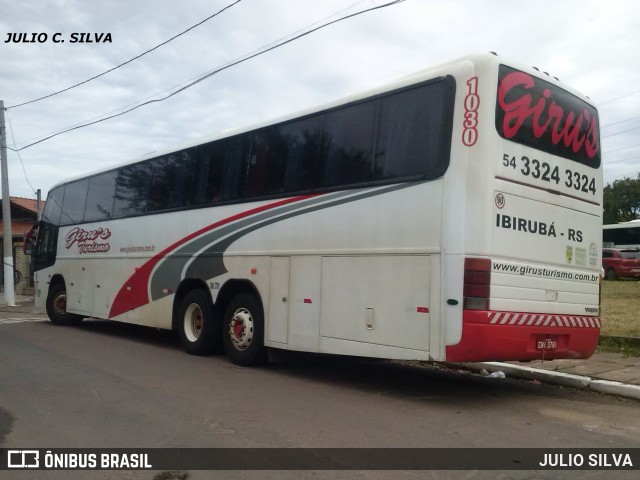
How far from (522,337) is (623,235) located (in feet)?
109

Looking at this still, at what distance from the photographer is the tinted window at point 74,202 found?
556 inches

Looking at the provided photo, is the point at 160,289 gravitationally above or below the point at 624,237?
below

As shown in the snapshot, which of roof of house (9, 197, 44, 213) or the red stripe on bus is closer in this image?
the red stripe on bus

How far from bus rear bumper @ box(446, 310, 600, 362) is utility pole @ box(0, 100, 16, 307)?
19.5m

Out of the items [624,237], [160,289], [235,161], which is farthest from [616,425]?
[624,237]

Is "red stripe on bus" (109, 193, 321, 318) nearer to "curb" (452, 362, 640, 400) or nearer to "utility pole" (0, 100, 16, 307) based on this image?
"curb" (452, 362, 640, 400)

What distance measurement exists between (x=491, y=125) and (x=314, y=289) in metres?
3.05

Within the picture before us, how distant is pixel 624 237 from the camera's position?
35969 mm

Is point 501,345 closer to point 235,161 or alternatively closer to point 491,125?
point 491,125

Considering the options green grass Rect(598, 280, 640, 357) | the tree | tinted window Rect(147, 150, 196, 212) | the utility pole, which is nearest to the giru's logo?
tinted window Rect(147, 150, 196, 212)

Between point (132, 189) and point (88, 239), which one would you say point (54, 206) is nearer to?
point (88, 239)

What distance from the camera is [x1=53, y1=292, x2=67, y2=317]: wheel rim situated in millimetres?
14844

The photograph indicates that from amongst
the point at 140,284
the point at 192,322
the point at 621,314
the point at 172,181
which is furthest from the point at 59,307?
the point at 621,314

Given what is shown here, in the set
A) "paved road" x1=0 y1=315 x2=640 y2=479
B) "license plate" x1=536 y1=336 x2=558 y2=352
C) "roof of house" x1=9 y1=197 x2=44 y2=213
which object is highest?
"roof of house" x1=9 y1=197 x2=44 y2=213
